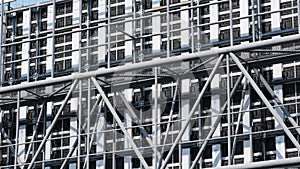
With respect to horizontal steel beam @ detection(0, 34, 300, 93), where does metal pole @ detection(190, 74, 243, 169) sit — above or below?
below

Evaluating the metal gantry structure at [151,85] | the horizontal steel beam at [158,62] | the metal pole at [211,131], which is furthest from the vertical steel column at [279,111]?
the horizontal steel beam at [158,62]

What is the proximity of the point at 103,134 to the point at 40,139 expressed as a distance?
1790mm

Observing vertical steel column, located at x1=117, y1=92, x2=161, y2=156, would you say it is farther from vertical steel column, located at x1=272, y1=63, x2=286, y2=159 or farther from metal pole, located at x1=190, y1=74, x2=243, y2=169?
vertical steel column, located at x1=272, y1=63, x2=286, y2=159

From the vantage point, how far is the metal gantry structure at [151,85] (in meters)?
20.7

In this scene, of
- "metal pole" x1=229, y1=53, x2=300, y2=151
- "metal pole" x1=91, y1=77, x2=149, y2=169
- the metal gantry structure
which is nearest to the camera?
"metal pole" x1=229, y1=53, x2=300, y2=151

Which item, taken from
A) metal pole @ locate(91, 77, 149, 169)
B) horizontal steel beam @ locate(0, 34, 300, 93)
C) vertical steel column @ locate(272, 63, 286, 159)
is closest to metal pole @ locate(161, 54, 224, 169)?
horizontal steel beam @ locate(0, 34, 300, 93)

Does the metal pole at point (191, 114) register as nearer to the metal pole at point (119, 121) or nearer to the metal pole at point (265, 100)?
the metal pole at point (265, 100)

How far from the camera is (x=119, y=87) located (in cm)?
2264

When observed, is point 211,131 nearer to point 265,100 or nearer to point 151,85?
point 265,100

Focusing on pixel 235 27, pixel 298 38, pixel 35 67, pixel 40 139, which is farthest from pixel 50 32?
pixel 298 38

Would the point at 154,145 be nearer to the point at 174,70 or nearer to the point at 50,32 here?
the point at 174,70

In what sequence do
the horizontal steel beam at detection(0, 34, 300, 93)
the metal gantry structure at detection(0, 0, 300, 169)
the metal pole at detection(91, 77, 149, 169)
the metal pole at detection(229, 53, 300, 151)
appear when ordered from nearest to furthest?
1. the metal pole at detection(229, 53, 300, 151)
2. the horizontal steel beam at detection(0, 34, 300, 93)
3. the metal pole at detection(91, 77, 149, 169)
4. the metal gantry structure at detection(0, 0, 300, 169)

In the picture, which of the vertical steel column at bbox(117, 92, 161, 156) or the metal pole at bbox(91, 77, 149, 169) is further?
the vertical steel column at bbox(117, 92, 161, 156)

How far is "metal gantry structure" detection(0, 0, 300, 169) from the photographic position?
20734 millimetres
